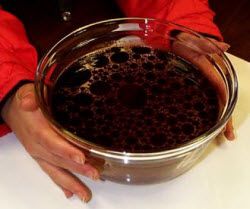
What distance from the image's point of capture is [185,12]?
2.52 ft

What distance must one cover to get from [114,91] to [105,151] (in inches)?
4.9

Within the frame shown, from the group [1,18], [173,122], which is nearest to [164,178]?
[173,122]

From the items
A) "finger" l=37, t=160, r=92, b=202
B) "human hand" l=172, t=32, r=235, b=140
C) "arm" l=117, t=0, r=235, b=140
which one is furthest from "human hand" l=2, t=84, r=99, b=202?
"arm" l=117, t=0, r=235, b=140

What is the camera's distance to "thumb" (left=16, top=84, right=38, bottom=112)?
Answer: 21.8 inches

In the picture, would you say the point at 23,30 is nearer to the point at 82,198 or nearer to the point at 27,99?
the point at 27,99

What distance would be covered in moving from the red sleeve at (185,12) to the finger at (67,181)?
0.33 m

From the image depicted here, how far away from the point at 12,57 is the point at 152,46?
0.20 metres

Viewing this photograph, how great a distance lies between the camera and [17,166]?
578mm

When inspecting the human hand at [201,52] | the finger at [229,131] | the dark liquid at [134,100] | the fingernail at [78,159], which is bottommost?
the finger at [229,131]

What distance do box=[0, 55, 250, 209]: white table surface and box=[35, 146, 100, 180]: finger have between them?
0.08 ft

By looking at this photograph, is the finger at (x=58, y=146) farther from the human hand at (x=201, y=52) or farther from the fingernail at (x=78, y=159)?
the human hand at (x=201, y=52)

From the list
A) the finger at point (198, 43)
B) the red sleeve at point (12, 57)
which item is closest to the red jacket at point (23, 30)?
the red sleeve at point (12, 57)

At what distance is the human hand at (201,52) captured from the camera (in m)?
0.58

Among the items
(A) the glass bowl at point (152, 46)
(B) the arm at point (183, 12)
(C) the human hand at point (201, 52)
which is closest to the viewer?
(A) the glass bowl at point (152, 46)
